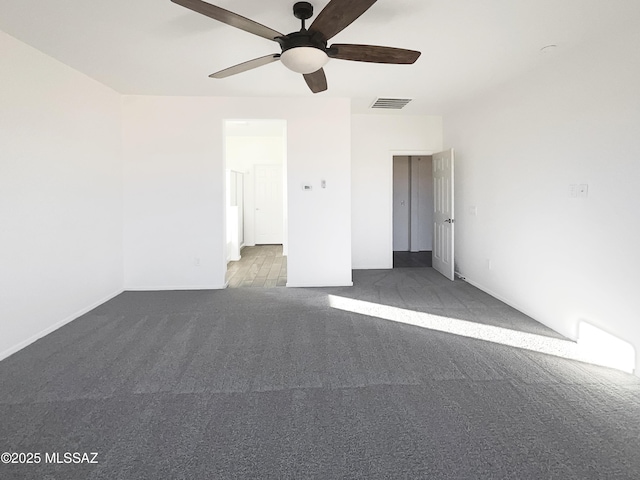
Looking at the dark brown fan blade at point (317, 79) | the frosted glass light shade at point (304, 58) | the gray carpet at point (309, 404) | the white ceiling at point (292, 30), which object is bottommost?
the gray carpet at point (309, 404)

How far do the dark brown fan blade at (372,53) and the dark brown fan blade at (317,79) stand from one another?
26 cm

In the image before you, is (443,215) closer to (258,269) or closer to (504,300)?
(504,300)

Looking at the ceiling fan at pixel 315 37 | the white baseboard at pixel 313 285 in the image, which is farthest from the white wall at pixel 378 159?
the ceiling fan at pixel 315 37

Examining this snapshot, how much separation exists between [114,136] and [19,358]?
2815 mm

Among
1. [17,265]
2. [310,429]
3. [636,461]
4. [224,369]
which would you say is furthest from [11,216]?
[636,461]

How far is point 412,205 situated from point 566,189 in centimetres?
478

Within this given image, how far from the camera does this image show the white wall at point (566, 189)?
270cm

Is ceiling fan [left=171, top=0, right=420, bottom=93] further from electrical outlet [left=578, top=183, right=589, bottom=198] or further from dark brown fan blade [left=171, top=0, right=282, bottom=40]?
electrical outlet [left=578, top=183, right=589, bottom=198]

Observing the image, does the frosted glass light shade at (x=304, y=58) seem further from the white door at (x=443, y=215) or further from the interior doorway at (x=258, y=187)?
the interior doorway at (x=258, y=187)

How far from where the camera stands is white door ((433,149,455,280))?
17.9 feet

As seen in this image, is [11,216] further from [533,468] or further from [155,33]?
[533,468]

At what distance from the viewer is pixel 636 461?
1732mm

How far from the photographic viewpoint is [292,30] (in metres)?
2.94

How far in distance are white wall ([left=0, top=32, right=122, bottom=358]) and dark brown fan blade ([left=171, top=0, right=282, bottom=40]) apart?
2071 millimetres
